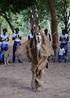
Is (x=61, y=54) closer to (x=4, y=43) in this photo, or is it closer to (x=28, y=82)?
(x=4, y=43)

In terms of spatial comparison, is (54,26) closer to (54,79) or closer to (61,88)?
(54,79)

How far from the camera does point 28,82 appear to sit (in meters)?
14.1

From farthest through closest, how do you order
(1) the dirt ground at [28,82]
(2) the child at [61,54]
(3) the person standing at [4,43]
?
1. (2) the child at [61,54]
2. (3) the person standing at [4,43]
3. (1) the dirt ground at [28,82]

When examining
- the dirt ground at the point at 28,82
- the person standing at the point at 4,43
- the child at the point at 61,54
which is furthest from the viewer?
the child at the point at 61,54

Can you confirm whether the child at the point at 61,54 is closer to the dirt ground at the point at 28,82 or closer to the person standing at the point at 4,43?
the dirt ground at the point at 28,82

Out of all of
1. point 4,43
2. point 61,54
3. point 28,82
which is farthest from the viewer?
point 61,54

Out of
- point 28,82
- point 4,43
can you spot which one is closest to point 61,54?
point 4,43

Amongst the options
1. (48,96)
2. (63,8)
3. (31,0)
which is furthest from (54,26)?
(48,96)

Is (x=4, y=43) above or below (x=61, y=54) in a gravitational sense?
above

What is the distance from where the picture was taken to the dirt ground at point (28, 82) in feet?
38.4

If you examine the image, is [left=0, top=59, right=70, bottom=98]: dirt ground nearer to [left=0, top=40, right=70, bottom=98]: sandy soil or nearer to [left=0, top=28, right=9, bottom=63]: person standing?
[left=0, top=40, right=70, bottom=98]: sandy soil

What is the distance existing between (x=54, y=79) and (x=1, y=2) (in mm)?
14032

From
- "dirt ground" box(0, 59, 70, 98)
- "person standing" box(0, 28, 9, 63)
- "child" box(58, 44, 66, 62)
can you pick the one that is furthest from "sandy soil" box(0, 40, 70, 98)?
"person standing" box(0, 28, 9, 63)

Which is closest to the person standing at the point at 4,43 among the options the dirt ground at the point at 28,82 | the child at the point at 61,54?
the dirt ground at the point at 28,82
